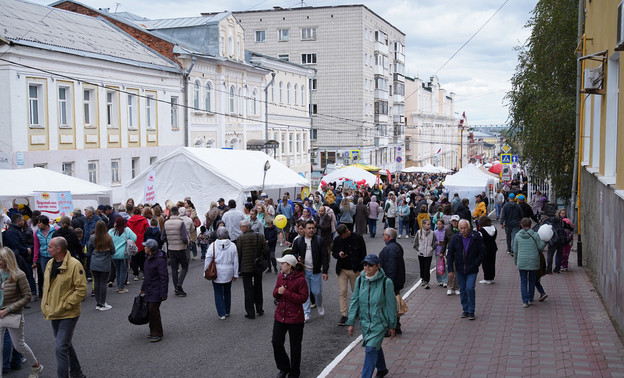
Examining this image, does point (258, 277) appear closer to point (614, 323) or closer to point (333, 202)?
point (614, 323)

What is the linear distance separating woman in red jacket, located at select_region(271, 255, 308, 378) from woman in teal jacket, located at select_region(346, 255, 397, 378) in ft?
2.55

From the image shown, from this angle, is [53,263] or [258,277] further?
[258,277]

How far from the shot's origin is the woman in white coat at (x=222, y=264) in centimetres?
1120

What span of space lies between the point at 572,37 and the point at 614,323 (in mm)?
11896

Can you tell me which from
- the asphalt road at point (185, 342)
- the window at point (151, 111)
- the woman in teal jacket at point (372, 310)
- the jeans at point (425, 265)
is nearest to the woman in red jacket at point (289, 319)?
the asphalt road at point (185, 342)

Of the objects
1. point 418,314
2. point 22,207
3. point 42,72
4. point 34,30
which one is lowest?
point 418,314

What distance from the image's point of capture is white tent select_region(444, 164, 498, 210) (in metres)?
31.0

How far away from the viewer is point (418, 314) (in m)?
11.8

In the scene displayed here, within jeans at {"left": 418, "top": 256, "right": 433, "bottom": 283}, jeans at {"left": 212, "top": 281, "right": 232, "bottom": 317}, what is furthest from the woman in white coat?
jeans at {"left": 418, "top": 256, "right": 433, "bottom": 283}

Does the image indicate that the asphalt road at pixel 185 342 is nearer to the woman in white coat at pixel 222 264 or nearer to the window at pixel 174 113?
the woman in white coat at pixel 222 264

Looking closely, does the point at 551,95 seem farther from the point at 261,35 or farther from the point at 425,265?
the point at 261,35

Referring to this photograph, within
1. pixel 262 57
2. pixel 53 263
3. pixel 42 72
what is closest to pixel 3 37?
pixel 42 72

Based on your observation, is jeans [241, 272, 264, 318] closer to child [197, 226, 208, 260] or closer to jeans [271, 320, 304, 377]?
jeans [271, 320, 304, 377]

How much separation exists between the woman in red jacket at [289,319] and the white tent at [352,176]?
28413 mm
